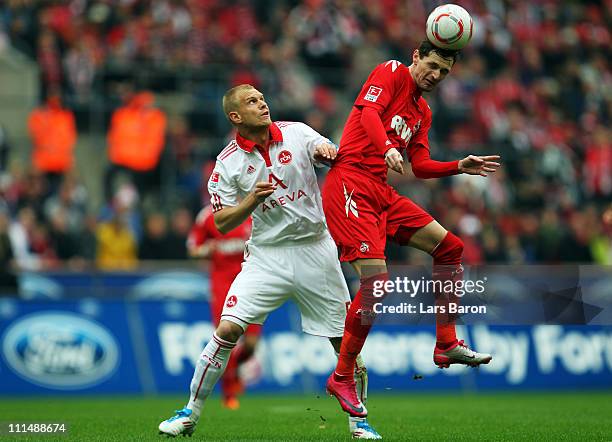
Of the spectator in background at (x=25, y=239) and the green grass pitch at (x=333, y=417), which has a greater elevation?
the spectator in background at (x=25, y=239)

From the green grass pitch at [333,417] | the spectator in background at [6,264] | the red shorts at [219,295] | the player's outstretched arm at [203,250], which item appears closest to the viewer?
the green grass pitch at [333,417]

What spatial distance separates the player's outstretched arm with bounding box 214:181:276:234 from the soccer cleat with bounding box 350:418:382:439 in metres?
1.92

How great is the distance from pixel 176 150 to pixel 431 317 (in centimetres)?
1229

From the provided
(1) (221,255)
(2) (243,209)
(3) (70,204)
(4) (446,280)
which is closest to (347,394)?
(4) (446,280)

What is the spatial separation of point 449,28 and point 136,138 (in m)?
12.1

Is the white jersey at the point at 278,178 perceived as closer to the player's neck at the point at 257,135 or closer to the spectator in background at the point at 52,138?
the player's neck at the point at 257,135

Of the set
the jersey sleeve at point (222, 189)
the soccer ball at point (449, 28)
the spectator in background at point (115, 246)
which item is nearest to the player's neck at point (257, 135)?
the jersey sleeve at point (222, 189)

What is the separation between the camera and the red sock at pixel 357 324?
9375mm

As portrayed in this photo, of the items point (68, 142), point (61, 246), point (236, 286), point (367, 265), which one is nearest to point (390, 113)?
point (367, 265)

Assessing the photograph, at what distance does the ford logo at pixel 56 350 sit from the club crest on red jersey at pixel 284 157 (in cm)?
785

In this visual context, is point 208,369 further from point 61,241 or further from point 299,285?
point 61,241

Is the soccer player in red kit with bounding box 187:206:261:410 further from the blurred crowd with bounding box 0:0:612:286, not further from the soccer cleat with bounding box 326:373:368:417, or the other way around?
the soccer cleat with bounding box 326:373:368:417

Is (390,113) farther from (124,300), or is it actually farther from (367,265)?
(124,300)

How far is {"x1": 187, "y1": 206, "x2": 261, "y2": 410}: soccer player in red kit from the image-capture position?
14844 millimetres
